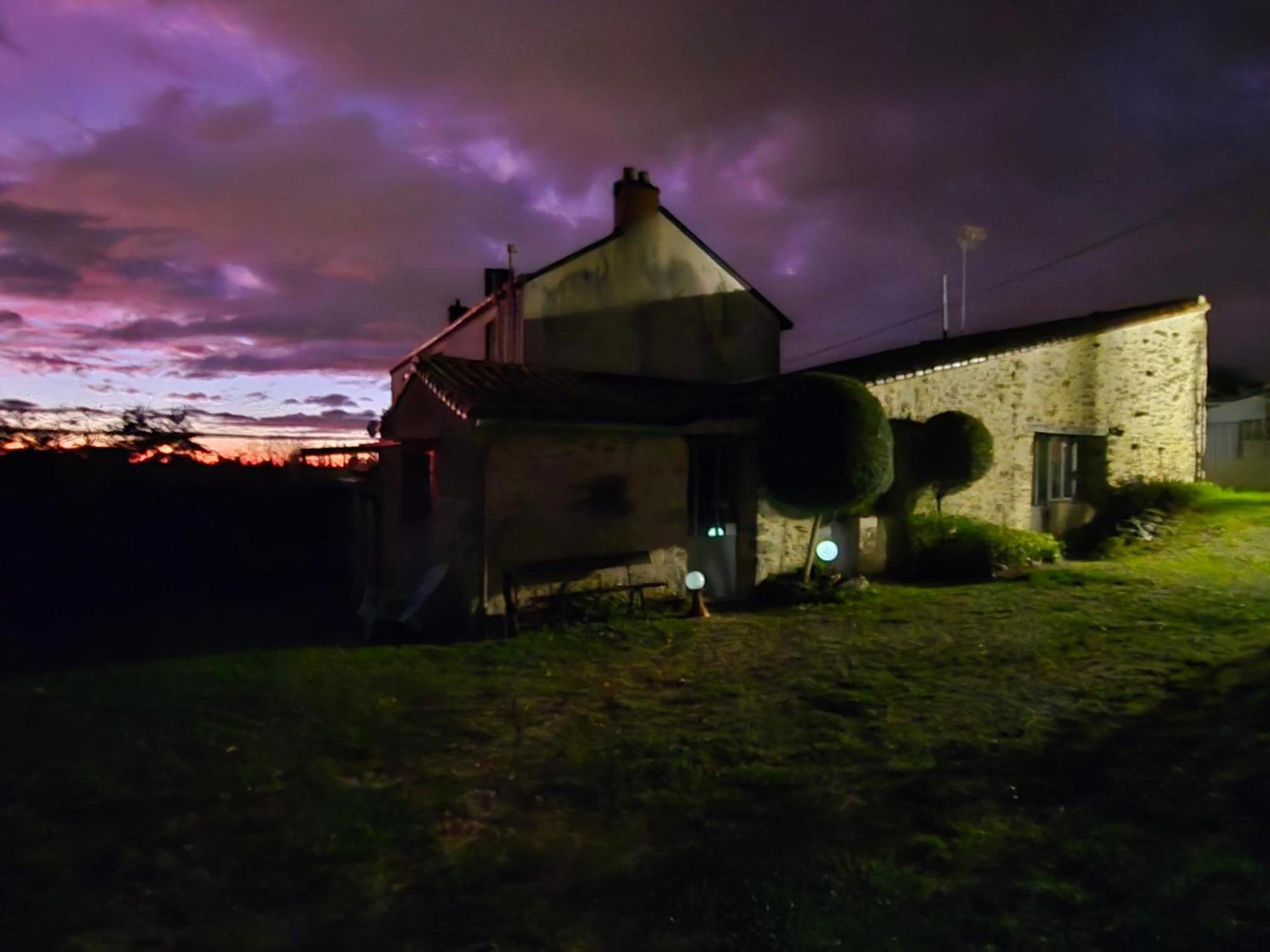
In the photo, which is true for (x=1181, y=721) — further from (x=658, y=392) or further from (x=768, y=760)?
(x=658, y=392)

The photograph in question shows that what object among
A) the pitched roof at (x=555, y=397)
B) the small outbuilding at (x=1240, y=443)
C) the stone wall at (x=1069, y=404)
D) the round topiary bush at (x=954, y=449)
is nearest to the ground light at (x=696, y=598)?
the stone wall at (x=1069, y=404)

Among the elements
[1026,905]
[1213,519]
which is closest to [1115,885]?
[1026,905]

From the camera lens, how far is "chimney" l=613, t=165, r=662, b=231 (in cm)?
1659

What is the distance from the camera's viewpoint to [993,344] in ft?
49.9

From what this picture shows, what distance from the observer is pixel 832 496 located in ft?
35.8

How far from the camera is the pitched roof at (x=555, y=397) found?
976 centimetres

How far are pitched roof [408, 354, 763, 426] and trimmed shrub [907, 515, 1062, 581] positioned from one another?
395 cm

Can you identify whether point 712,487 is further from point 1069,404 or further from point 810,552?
point 1069,404

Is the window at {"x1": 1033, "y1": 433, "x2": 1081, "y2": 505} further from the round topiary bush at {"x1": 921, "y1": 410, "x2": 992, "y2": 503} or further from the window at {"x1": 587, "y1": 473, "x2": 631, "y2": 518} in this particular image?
the window at {"x1": 587, "y1": 473, "x2": 631, "y2": 518}

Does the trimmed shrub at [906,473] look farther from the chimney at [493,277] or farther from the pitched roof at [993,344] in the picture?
the chimney at [493,277]

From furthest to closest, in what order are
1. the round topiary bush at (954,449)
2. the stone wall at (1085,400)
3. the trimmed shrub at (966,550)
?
the stone wall at (1085,400) < the round topiary bush at (954,449) < the trimmed shrub at (966,550)

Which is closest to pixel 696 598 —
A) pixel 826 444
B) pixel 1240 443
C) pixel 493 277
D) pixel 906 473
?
pixel 826 444

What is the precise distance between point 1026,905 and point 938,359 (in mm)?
11580

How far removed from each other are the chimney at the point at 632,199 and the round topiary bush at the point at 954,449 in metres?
7.79
